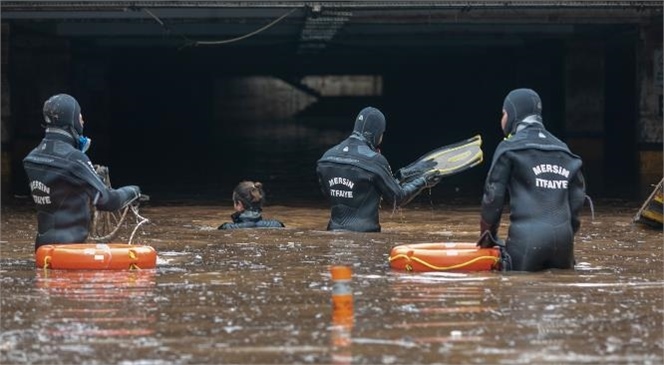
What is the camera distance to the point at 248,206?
14117 mm

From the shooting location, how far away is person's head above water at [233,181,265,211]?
1375cm

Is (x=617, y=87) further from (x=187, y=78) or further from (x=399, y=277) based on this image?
(x=399, y=277)

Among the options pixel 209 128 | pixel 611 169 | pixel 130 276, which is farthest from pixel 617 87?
pixel 130 276

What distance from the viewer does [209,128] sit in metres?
51.7

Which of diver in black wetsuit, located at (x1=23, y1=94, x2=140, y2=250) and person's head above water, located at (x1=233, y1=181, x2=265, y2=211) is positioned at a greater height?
diver in black wetsuit, located at (x1=23, y1=94, x2=140, y2=250)

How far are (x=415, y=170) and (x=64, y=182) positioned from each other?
4.18 meters

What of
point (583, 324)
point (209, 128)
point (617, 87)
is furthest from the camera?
point (209, 128)

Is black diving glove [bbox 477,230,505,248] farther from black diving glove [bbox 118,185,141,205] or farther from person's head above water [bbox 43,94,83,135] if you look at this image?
person's head above water [bbox 43,94,83,135]

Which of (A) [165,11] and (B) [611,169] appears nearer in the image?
(A) [165,11]

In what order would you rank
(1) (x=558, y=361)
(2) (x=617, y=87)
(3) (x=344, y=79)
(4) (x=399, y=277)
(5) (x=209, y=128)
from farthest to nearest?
(3) (x=344, y=79) < (5) (x=209, y=128) < (2) (x=617, y=87) < (4) (x=399, y=277) < (1) (x=558, y=361)

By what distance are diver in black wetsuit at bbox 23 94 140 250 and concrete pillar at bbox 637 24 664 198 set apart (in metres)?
17.5

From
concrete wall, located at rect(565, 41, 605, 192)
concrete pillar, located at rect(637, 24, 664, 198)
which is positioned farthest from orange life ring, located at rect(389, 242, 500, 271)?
concrete wall, located at rect(565, 41, 605, 192)

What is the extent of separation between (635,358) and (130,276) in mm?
4511

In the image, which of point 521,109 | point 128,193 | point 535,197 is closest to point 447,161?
point 521,109
